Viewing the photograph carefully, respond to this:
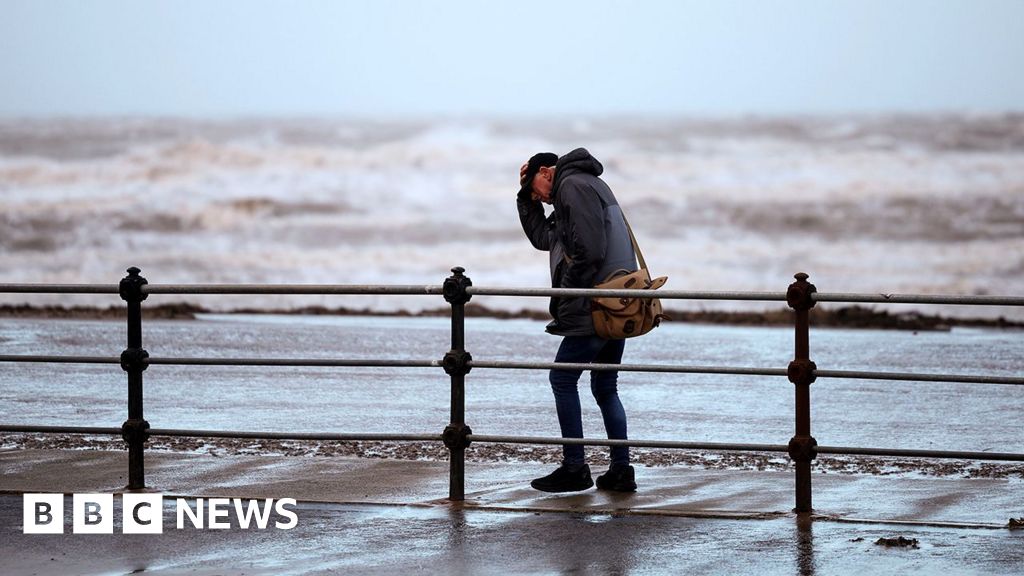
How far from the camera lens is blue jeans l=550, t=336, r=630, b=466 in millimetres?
7738

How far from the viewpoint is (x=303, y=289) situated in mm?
7809

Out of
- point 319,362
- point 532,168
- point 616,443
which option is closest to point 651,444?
point 616,443

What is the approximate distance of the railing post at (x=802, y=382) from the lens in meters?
7.05

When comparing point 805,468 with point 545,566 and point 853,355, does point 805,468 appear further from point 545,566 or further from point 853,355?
point 853,355

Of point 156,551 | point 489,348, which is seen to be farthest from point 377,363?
point 489,348

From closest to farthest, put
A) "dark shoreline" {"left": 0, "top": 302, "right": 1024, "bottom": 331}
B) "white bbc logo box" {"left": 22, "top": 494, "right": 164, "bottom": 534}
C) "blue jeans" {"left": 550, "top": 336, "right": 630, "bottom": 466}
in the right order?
"white bbc logo box" {"left": 22, "top": 494, "right": 164, "bottom": 534}, "blue jeans" {"left": 550, "top": 336, "right": 630, "bottom": 466}, "dark shoreline" {"left": 0, "top": 302, "right": 1024, "bottom": 331}

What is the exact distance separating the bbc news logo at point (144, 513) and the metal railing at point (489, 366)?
0.40 m

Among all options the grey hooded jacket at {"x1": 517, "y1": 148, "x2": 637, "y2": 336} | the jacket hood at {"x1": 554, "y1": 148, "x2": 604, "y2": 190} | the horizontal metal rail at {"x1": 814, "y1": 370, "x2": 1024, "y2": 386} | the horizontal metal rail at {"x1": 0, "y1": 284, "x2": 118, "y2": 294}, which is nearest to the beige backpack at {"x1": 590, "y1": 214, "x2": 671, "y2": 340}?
the grey hooded jacket at {"x1": 517, "y1": 148, "x2": 637, "y2": 336}

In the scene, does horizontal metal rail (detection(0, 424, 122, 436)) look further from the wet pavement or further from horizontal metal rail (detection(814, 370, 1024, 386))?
horizontal metal rail (detection(814, 370, 1024, 386))

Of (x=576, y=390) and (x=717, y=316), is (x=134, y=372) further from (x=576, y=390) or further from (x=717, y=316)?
(x=717, y=316)

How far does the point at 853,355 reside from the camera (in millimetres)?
16453

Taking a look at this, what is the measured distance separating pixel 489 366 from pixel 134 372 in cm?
194

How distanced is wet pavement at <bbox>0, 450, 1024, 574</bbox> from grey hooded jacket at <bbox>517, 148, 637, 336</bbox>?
A: 38.6 inches

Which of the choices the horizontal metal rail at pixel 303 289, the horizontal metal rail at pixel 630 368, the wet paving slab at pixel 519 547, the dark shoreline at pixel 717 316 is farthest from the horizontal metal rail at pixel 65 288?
the dark shoreline at pixel 717 316
